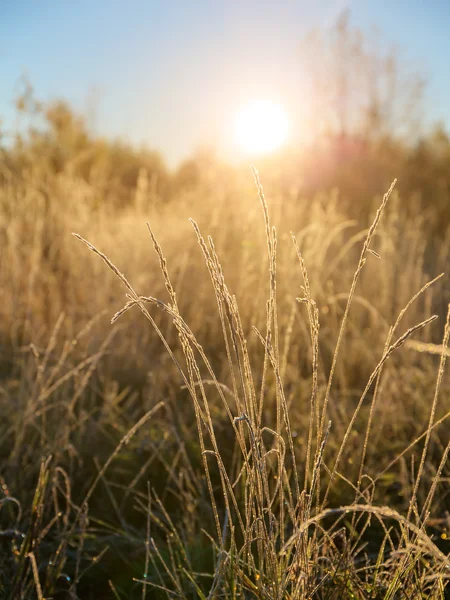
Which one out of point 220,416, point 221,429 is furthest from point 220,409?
point 221,429

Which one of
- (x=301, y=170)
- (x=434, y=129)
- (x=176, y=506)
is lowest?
(x=176, y=506)

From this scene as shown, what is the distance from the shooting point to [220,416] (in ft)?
7.14

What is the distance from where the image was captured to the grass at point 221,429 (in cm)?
95

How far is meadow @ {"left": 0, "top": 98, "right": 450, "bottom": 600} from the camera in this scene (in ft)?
3.15

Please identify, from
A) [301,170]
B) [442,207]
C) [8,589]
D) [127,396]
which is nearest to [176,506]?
[8,589]

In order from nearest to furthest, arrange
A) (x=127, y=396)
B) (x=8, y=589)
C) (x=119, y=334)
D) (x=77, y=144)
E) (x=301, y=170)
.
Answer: (x=8, y=589), (x=127, y=396), (x=119, y=334), (x=301, y=170), (x=77, y=144)

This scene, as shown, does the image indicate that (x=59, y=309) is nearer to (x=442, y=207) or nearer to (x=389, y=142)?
(x=442, y=207)

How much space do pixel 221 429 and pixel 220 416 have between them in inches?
5.1

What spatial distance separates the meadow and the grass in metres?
0.01

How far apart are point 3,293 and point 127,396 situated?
107 cm

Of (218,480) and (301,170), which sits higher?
(301,170)

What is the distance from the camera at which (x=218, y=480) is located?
1882mm

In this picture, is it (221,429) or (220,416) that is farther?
(220,416)

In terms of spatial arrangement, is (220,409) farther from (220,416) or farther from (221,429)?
(221,429)
